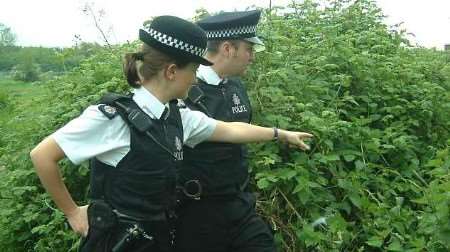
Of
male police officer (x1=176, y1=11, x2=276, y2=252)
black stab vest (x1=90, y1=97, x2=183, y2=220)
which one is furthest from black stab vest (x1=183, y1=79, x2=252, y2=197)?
black stab vest (x1=90, y1=97, x2=183, y2=220)

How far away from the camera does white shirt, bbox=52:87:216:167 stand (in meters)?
2.30

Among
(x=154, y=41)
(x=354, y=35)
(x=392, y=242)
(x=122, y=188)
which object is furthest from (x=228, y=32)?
(x=354, y=35)

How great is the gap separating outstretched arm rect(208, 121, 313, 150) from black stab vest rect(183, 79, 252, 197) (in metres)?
0.09

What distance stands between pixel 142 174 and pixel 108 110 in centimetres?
30

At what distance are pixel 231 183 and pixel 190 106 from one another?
1.50 ft

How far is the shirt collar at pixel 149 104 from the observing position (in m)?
2.44

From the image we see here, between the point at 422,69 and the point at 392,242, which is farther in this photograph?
the point at 422,69

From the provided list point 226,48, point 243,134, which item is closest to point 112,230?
point 243,134

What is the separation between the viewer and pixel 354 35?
5203 millimetres

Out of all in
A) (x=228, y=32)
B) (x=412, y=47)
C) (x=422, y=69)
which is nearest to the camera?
(x=228, y=32)

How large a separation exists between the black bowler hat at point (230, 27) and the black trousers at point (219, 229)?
87cm

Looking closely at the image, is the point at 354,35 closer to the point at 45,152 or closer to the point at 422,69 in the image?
the point at 422,69

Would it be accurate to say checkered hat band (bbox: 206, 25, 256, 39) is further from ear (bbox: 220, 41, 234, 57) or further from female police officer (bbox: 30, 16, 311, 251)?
female police officer (bbox: 30, 16, 311, 251)

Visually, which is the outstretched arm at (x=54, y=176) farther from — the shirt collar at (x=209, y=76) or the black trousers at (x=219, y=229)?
the shirt collar at (x=209, y=76)
